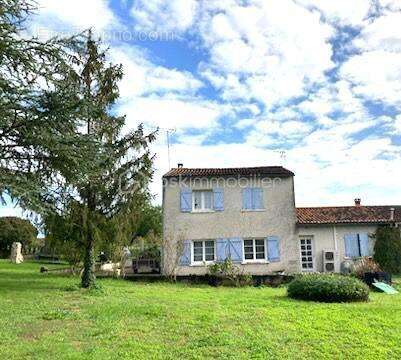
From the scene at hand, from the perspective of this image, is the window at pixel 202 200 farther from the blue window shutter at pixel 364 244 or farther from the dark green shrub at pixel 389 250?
the dark green shrub at pixel 389 250

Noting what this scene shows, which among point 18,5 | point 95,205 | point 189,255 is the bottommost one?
point 189,255

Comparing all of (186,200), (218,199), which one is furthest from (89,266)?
(218,199)

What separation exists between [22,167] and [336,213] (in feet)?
68.8

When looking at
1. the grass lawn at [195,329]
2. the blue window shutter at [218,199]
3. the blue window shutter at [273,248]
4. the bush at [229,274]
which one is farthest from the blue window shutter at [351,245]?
the grass lawn at [195,329]

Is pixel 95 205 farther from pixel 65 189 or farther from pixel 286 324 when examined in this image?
pixel 286 324

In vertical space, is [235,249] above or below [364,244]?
below

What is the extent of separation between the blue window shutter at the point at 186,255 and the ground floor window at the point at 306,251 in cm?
617

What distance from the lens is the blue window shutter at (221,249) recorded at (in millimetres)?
25109

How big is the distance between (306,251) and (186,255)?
21.9 ft

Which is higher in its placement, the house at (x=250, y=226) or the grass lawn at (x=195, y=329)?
the house at (x=250, y=226)

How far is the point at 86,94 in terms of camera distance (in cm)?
986

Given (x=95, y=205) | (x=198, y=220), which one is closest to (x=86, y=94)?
(x=95, y=205)

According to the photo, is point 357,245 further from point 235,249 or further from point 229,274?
point 229,274

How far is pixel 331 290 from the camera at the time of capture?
1420 centimetres
